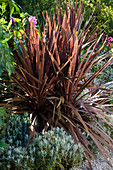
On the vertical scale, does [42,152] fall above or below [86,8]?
below

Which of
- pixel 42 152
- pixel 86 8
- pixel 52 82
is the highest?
pixel 86 8

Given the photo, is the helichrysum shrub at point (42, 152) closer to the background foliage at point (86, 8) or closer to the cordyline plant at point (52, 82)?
the cordyline plant at point (52, 82)

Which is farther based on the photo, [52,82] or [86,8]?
[86,8]

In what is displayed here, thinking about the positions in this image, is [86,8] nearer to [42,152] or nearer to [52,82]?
[52,82]

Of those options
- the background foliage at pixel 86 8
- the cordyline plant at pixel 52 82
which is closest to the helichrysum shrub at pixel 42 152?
the cordyline plant at pixel 52 82

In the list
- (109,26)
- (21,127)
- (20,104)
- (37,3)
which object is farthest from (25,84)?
(109,26)

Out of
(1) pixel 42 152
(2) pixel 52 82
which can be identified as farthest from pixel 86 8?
(1) pixel 42 152

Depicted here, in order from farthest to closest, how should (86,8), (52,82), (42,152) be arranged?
(86,8) → (52,82) → (42,152)

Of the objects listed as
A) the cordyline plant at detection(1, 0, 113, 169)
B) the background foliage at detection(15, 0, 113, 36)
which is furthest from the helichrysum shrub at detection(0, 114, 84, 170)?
the background foliage at detection(15, 0, 113, 36)

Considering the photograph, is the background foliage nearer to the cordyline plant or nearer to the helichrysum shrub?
the cordyline plant

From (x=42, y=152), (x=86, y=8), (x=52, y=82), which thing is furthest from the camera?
(x=86, y=8)

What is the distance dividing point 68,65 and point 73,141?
2.69ft

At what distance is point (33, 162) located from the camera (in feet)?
5.89

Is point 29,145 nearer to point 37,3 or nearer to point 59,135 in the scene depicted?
point 59,135
